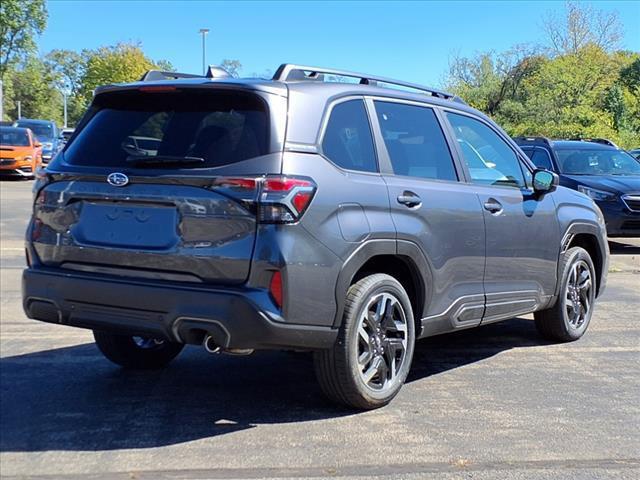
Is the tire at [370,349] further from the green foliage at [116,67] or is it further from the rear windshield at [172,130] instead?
the green foliage at [116,67]

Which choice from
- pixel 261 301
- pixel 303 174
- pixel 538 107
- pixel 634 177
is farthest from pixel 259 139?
pixel 538 107

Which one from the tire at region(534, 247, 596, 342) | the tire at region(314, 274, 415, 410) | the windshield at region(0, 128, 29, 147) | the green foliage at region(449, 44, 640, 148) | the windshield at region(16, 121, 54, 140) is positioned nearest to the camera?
the tire at region(314, 274, 415, 410)

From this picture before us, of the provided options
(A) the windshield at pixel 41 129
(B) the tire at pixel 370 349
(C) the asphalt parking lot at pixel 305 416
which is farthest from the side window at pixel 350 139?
(A) the windshield at pixel 41 129

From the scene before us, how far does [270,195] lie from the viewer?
375 cm

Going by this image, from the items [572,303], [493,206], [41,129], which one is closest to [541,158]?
[572,303]

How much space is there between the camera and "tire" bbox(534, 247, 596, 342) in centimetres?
616

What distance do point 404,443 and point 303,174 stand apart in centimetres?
152

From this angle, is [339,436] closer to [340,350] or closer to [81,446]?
[340,350]

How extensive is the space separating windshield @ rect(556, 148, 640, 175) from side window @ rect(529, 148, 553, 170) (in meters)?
0.18

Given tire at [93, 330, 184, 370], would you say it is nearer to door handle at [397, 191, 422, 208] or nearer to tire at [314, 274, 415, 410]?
tire at [314, 274, 415, 410]

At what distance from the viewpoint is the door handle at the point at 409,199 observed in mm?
4470

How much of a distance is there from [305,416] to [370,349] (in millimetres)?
548

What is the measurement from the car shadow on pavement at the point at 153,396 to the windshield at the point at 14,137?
19.1m

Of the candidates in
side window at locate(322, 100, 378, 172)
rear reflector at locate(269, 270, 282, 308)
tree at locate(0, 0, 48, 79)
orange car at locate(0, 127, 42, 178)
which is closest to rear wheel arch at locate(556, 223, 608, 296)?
side window at locate(322, 100, 378, 172)
